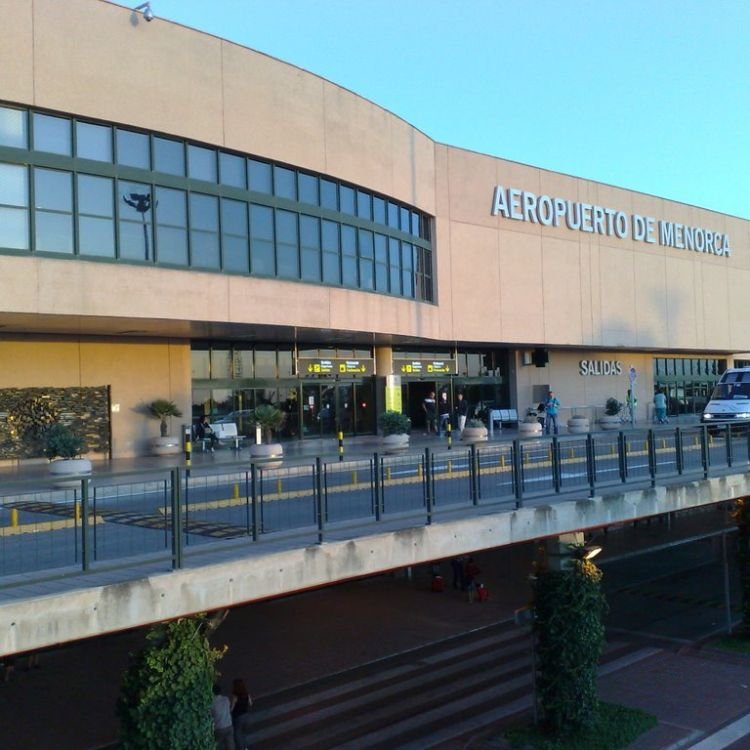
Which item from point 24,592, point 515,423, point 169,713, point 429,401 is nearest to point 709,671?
point 169,713

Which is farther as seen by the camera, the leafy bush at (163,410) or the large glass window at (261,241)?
the leafy bush at (163,410)

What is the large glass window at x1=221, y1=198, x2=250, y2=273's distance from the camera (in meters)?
24.7

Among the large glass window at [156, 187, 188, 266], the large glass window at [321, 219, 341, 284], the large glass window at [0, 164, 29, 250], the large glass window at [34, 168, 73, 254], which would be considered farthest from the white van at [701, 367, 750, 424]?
the large glass window at [0, 164, 29, 250]

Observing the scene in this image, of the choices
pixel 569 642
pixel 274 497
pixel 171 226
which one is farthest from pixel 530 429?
pixel 274 497

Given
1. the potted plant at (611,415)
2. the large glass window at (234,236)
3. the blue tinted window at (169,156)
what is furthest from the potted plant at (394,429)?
the potted plant at (611,415)

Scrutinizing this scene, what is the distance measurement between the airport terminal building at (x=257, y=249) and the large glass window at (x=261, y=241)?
0.06m

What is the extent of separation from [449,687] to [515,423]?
2614cm

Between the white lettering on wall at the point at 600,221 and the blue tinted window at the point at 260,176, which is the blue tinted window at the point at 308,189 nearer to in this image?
the blue tinted window at the point at 260,176

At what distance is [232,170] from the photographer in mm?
25141

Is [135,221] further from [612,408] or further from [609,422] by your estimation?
[612,408]

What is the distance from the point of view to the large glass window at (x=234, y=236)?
24.7 m

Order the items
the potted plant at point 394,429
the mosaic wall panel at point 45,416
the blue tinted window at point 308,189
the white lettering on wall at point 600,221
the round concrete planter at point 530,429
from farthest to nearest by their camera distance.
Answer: the white lettering on wall at point 600,221 < the round concrete planter at point 530,429 < the blue tinted window at point 308,189 < the potted plant at point 394,429 < the mosaic wall panel at point 45,416

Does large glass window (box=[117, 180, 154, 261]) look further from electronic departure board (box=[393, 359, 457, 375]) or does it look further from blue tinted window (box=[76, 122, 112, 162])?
electronic departure board (box=[393, 359, 457, 375])

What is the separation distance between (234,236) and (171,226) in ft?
7.13
